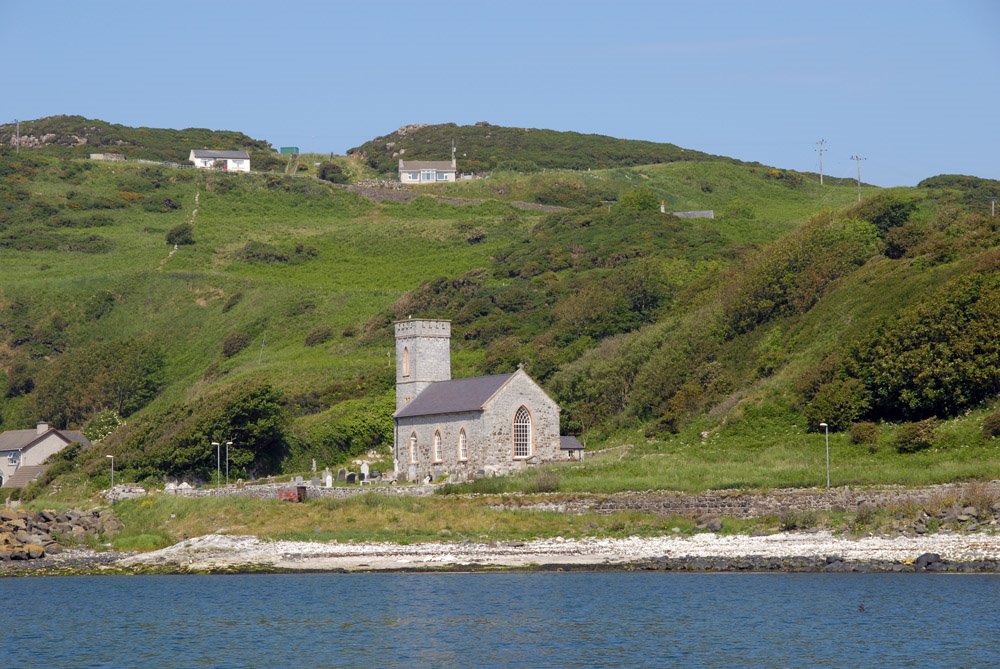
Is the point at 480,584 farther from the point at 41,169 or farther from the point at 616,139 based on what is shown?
the point at 616,139

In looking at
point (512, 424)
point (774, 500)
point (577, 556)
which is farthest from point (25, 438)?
point (774, 500)

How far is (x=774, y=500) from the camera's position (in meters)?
43.9

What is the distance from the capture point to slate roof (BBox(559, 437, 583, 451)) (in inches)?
2334

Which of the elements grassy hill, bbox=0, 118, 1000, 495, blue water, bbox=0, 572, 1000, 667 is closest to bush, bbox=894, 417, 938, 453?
grassy hill, bbox=0, 118, 1000, 495

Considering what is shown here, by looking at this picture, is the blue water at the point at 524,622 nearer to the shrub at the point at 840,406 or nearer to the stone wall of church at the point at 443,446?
the stone wall of church at the point at 443,446

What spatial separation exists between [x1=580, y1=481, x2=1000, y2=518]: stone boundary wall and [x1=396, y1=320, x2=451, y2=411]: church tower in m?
16.2

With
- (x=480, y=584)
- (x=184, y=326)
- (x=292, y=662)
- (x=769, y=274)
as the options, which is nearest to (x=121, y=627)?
(x=292, y=662)

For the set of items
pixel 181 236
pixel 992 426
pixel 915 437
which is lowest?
pixel 915 437

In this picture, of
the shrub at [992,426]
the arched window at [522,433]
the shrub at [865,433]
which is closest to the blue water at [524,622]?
the shrub at [992,426]

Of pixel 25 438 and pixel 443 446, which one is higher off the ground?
pixel 443 446

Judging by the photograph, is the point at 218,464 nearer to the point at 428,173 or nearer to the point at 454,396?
the point at 454,396

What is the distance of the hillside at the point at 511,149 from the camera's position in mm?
167250

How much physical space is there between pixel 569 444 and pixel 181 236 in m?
68.4

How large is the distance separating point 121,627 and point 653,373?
35723mm
